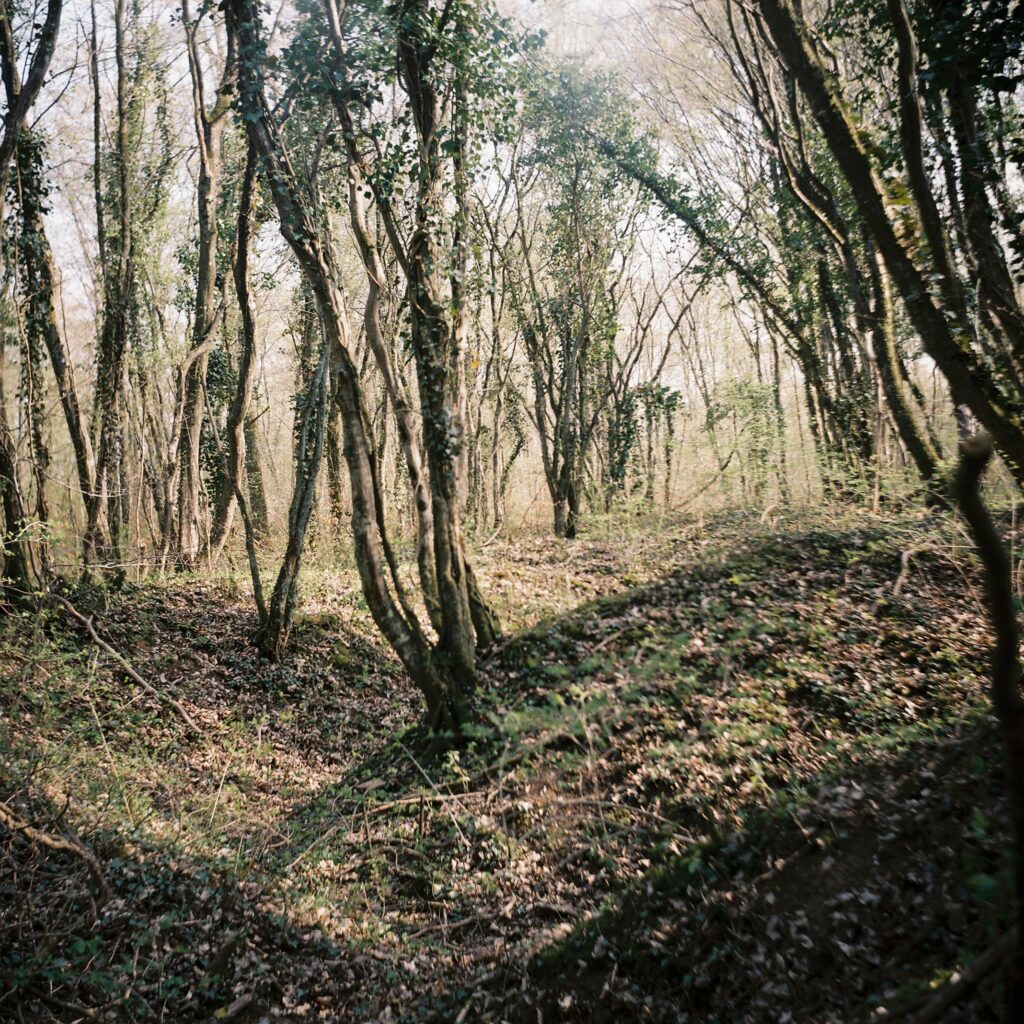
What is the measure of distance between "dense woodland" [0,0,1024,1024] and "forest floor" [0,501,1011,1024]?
3 cm

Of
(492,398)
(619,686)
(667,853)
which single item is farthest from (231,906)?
(492,398)

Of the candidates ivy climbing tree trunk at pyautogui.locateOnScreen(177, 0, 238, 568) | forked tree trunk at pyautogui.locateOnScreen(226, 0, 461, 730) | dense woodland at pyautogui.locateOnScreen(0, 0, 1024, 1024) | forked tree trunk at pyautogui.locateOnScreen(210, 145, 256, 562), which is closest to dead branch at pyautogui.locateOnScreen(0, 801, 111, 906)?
dense woodland at pyautogui.locateOnScreen(0, 0, 1024, 1024)

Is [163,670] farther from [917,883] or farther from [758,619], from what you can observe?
[917,883]

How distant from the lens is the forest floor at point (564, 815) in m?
3.76

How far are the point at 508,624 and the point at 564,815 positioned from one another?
3845mm

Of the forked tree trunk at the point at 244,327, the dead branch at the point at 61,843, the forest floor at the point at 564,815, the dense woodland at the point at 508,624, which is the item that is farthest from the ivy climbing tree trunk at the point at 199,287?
the dead branch at the point at 61,843

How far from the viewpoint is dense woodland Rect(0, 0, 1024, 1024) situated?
160 inches

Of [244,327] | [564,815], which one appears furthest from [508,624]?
[244,327]

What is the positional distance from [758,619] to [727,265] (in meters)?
9.42

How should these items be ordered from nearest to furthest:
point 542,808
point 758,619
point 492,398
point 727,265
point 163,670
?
point 542,808, point 758,619, point 163,670, point 727,265, point 492,398

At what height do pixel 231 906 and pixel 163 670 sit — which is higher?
pixel 163 670

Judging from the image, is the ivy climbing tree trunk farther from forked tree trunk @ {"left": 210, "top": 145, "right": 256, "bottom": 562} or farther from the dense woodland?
forked tree trunk @ {"left": 210, "top": 145, "right": 256, "bottom": 562}

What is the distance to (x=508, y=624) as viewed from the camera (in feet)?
31.4

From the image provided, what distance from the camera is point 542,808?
6086 mm
